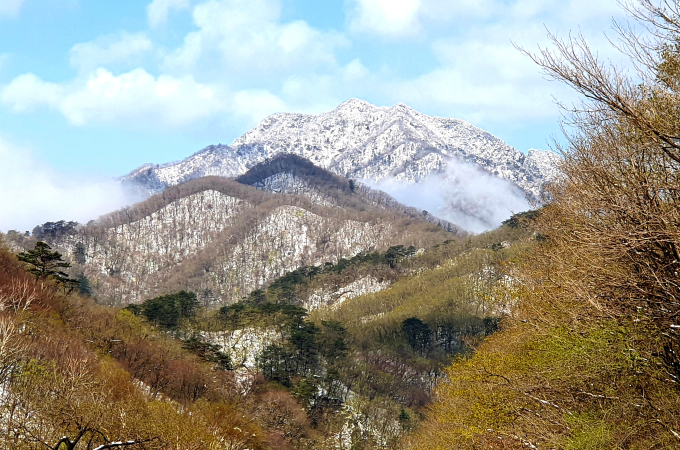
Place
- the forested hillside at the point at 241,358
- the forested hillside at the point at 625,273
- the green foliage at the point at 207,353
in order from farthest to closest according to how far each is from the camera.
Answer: the green foliage at the point at 207,353 < the forested hillside at the point at 241,358 < the forested hillside at the point at 625,273

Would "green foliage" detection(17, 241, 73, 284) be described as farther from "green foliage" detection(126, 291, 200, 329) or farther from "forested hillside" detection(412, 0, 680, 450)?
"forested hillside" detection(412, 0, 680, 450)

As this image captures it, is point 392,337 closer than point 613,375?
No

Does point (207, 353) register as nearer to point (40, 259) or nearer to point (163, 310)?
point (163, 310)

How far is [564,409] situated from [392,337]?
395 ft

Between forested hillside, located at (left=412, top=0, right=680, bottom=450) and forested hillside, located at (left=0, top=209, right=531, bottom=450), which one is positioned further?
forested hillside, located at (left=0, top=209, right=531, bottom=450)

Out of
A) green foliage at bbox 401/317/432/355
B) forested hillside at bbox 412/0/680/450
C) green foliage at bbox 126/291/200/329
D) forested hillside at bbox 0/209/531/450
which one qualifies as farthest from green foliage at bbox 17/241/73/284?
green foliage at bbox 401/317/432/355

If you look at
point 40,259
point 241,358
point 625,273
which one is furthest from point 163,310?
point 625,273

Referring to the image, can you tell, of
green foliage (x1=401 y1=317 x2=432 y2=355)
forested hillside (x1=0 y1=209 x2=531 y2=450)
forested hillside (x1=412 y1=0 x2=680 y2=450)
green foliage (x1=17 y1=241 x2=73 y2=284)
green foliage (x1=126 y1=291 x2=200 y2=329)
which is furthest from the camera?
green foliage (x1=401 y1=317 x2=432 y2=355)

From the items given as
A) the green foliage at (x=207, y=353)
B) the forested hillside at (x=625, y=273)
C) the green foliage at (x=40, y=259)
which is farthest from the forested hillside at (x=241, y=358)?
the forested hillside at (x=625, y=273)

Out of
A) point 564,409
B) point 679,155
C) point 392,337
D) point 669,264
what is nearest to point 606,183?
point 679,155

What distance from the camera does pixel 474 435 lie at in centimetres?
2086

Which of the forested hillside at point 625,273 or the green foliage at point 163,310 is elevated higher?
the forested hillside at point 625,273

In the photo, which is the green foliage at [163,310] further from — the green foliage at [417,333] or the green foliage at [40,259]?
the green foliage at [417,333]

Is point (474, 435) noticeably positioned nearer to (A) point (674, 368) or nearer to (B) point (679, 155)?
(A) point (674, 368)
